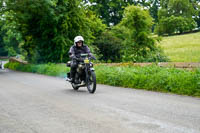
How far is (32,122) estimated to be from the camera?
5.93 meters

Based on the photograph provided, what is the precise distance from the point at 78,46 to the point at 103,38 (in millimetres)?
17715

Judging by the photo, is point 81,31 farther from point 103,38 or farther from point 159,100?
point 159,100

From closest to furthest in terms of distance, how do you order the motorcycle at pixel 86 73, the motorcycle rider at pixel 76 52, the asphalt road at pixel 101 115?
the asphalt road at pixel 101 115 < the motorcycle at pixel 86 73 < the motorcycle rider at pixel 76 52

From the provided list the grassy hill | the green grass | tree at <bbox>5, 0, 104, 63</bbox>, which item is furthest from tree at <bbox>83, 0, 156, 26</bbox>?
the green grass

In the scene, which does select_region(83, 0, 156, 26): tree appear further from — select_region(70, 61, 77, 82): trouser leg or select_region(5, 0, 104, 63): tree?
select_region(70, 61, 77, 82): trouser leg

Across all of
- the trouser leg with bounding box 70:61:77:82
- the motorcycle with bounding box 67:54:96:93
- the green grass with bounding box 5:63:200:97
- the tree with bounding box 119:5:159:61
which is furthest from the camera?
the tree with bounding box 119:5:159:61

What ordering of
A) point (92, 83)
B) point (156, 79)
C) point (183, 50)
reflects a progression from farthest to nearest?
1. point (183, 50)
2. point (156, 79)
3. point (92, 83)

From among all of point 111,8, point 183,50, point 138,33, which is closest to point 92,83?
point 138,33

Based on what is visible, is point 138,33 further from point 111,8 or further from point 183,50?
point 111,8

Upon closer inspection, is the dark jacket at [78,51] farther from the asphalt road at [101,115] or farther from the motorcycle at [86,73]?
the asphalt road at [101,115]

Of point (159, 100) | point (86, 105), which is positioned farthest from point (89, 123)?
point (159, 100)

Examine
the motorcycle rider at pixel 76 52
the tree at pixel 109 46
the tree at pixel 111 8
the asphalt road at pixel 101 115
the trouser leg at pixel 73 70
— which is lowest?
the asphalt road at pixel 101 115

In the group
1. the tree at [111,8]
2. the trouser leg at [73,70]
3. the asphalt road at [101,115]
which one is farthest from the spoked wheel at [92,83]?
the tree at [111,8]

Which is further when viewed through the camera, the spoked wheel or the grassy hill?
the grassy hill
